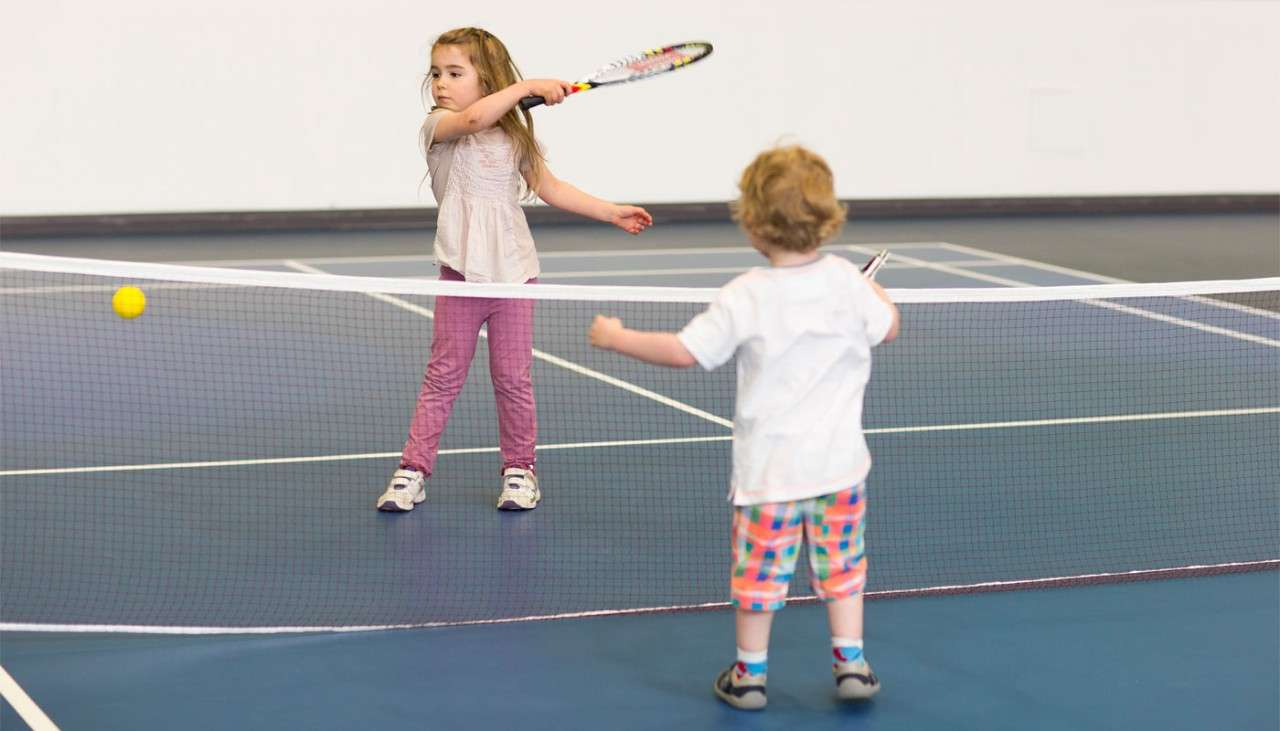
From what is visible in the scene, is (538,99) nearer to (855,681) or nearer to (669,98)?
(855,681)

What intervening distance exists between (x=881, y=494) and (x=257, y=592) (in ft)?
→ 6.71

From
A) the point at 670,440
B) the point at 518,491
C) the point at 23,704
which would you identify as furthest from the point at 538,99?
the point at 23,704

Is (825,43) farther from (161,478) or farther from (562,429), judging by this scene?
(161,478)

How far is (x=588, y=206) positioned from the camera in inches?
191

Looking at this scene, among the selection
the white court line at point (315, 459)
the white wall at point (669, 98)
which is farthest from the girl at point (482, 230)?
the white wall at point (669, 98)

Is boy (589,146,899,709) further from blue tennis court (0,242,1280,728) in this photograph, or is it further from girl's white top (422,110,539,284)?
girl's white top (422,110,539,284)

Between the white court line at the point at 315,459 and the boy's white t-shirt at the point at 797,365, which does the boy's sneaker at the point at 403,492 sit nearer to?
the white court line at the point at 315,459

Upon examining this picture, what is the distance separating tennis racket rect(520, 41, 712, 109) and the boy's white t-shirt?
1392mm

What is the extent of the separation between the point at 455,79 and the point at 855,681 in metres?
2.25

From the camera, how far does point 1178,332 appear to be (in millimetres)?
8688

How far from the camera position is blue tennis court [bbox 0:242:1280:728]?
140 inches

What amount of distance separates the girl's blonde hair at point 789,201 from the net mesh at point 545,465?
2.98 ft

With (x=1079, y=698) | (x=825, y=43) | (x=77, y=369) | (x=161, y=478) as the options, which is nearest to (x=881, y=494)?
(x=1079, y=698)

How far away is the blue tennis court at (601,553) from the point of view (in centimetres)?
355
